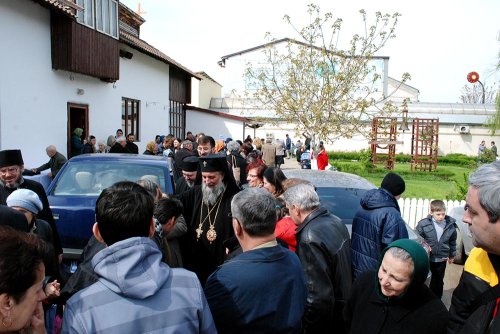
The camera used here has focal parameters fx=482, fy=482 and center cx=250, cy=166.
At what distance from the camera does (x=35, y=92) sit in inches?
568

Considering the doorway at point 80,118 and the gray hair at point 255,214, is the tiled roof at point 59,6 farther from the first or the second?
the gray hair at point 255,214

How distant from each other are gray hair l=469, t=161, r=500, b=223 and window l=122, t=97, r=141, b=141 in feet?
66.6

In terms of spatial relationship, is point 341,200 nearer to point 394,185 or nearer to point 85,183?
point 394,185

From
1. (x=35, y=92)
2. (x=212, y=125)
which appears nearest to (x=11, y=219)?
(x=35, y=92)

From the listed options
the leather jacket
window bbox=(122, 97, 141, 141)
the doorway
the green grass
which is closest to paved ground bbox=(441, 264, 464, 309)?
the leather jacket

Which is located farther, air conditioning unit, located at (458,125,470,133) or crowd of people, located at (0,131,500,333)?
air conditioning unit, located at (458,125,470,133)

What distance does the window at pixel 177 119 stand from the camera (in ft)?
93.6

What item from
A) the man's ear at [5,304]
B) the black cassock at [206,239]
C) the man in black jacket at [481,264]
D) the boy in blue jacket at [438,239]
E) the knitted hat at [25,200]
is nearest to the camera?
the man's ear at [5,304]

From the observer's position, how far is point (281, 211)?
16.0ft

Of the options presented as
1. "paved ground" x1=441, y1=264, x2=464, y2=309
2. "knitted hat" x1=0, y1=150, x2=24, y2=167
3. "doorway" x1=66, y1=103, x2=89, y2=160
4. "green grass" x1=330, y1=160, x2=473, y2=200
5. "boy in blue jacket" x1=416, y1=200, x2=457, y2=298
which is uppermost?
"doorway" x1=66, y1=103, x2=89, y2=160

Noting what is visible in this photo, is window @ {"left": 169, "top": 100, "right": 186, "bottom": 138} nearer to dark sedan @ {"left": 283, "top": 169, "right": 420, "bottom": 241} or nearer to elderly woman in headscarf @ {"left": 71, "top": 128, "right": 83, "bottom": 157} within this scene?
elderly woman in headscarf @ {"left": 71, "top": 128, "right": 83, "bottom": 157}

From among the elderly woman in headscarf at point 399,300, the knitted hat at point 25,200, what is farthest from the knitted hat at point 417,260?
the knitted hat at point 25,200

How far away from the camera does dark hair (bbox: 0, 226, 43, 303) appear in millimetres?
1701

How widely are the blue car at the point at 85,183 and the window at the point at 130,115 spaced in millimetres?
14207
